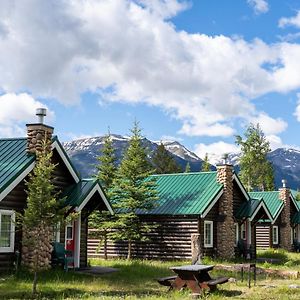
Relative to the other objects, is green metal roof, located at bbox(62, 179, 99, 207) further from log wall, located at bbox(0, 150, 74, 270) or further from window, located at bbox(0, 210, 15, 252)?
window, located at bbox(0, 210, 15, 252)

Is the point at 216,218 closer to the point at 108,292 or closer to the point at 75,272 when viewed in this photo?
the point at 75,272

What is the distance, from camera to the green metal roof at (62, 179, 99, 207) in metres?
23.9

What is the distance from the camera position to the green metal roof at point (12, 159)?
21644 millimetres

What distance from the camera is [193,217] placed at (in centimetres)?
3259

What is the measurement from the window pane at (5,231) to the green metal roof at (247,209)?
18.4 metres

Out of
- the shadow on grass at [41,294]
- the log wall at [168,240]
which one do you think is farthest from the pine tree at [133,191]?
the shadow on grass at [41,294]

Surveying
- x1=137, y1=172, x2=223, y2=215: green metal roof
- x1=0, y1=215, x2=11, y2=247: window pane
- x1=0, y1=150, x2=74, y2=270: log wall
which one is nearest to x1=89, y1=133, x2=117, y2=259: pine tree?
x1=137, y1=172, x2=223, y2=215: green metal roof

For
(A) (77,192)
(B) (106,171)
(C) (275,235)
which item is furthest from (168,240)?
(C) (275,235)

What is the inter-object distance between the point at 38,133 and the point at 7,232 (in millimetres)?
4073

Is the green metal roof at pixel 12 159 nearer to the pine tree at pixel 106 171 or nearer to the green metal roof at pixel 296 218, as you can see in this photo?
the pine tree at pixel 106 171

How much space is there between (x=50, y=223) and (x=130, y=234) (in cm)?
1573

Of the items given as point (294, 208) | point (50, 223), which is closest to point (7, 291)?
point (50, 223)

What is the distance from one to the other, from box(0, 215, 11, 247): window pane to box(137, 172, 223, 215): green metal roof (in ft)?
41.7

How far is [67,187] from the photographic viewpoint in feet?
82.8
